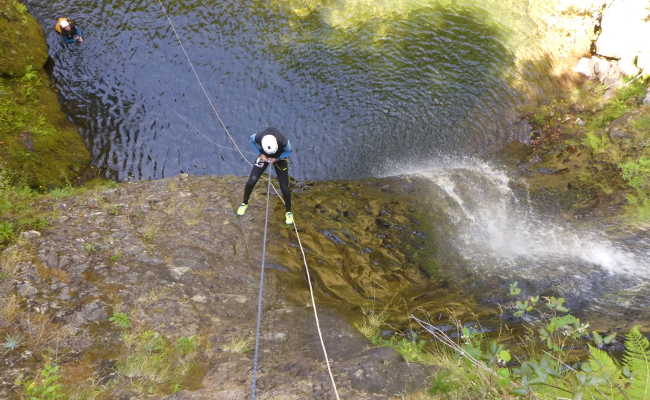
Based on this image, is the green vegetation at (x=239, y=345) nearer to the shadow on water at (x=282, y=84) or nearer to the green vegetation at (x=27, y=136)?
the green vegetation at (x=27, y=136)

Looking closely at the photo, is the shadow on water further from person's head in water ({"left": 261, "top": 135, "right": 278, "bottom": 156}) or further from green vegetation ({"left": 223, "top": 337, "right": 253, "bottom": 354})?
green vegetation ({"left": 223, "top": 337, "right": 253, "bottom": 354})

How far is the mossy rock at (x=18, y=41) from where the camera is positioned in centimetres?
959

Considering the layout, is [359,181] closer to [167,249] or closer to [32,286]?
[167,249]

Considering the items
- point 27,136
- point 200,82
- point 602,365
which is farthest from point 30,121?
point 602,365

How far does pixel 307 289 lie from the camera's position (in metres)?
6.09

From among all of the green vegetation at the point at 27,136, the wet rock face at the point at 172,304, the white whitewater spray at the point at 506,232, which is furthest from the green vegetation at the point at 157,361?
the white whitewater spray at the point at 506,232

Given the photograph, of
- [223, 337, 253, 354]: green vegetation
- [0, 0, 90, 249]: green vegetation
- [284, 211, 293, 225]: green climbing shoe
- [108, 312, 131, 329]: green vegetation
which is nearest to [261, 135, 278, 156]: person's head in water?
[284, 211, 293, 225]: green climbing shoe

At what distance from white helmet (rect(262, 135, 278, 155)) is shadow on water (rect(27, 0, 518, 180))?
3.11 m

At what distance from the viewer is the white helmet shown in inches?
240

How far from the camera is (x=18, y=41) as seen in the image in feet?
33.6

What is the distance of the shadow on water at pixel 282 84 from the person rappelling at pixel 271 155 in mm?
2355

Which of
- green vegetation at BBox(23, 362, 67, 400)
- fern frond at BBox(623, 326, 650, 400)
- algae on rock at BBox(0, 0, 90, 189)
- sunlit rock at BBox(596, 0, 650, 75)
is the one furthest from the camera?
sunlit rock at BBox(596, 0, 650, 75)

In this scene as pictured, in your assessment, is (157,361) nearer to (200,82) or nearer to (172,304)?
(172,304)

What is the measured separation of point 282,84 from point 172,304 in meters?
7.45
